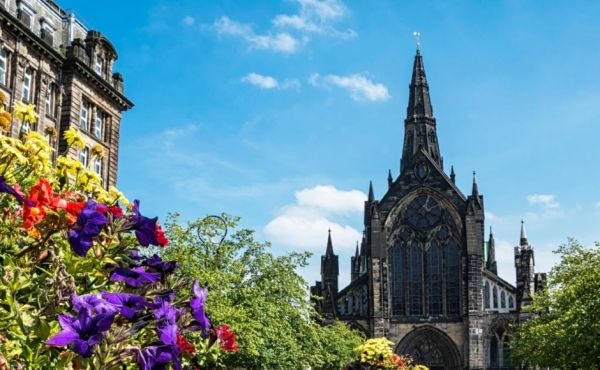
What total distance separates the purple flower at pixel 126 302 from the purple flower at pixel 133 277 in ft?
1.45

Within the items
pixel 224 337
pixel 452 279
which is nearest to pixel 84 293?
pixel 224 337

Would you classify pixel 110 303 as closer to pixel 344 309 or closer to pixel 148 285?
pixel 148 285

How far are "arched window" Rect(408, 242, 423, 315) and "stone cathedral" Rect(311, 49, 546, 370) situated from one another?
0.28ft

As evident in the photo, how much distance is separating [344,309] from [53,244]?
64.6m

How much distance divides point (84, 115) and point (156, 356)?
37521 mm

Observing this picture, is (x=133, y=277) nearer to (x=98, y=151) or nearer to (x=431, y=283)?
(x=98, y=151)

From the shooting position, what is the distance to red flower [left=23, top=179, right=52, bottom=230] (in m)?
5.33

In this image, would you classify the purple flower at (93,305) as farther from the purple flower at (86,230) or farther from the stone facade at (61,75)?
the stone facade at (61,75)

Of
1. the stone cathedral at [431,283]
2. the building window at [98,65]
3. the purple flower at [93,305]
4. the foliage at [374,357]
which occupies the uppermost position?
the building window at [98,65]

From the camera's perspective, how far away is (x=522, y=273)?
220 feet

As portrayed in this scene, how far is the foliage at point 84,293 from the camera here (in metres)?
4.18

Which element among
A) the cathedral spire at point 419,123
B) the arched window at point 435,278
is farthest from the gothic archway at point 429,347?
the cathedral spire at point 419,123

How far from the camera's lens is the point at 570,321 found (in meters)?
35.0

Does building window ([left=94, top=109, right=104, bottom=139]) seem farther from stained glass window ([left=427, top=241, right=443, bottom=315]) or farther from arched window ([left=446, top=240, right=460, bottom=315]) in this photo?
arched window ([left=446, top=240, right=460, bottom=315])
